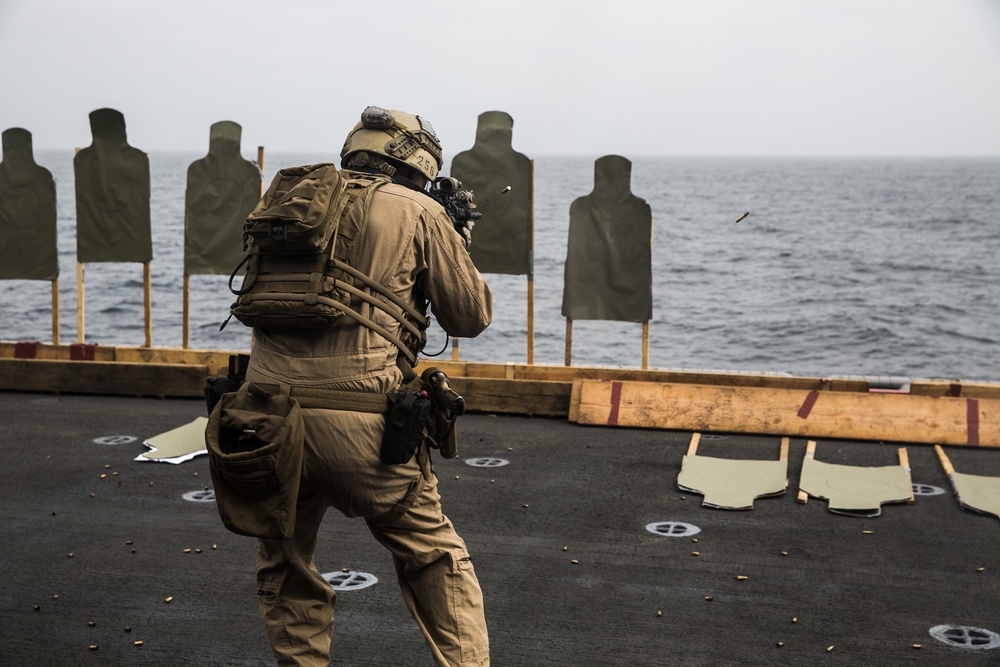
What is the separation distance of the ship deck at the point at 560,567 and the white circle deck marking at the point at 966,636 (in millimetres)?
52

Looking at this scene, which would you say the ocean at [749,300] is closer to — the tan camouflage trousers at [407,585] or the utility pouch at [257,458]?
the tan camouflage trousers at [407,585]

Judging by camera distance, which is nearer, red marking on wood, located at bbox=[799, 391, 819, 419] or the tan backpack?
the tan backpack

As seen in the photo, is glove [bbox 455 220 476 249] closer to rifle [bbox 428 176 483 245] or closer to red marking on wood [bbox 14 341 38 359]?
rifle [bbox 428 176 483 245]

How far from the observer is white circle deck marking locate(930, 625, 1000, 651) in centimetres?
420

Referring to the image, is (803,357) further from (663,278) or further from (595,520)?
(595,520)

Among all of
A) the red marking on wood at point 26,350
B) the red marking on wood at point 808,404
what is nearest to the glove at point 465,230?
the red marking on wood at point 808,404

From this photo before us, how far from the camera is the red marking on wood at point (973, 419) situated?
6.96 meters

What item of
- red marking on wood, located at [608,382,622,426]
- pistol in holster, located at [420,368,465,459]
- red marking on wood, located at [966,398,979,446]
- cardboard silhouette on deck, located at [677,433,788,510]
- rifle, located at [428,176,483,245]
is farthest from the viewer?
red marking on wood, located at [608,382,622,426]

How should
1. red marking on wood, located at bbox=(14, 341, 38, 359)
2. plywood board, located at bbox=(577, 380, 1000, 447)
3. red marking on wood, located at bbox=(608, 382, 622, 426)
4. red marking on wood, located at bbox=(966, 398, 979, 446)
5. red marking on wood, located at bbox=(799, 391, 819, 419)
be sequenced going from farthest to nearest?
red marking on wood, located at bbox=(14, 341, 38, 359) < red marking on wood, located at bbox=(608, 382, 622, 426) < red marking on wood, located at bbox=(799, 391, 819, 419) < plywood board, located at bbox=(577, 380, 1000, 447) < red marking on wood, located at bbox=(966, 398, 979, 446)

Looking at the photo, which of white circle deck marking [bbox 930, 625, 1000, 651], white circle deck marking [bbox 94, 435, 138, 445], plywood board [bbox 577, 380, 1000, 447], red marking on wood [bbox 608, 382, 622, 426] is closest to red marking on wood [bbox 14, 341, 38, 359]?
white circle deck marking [bbox 94, 435, 138, 445]

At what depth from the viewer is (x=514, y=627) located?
4.33m

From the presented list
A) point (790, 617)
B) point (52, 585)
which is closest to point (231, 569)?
point (52, 585)

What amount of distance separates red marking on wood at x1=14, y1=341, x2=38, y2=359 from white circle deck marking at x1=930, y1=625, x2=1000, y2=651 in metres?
7.08

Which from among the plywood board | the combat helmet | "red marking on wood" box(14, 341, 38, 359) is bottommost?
the plywood board
